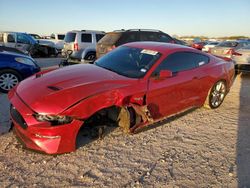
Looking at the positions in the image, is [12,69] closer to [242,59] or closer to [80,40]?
[80,40]

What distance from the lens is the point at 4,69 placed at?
7141 millimetres

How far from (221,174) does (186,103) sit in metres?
2.02

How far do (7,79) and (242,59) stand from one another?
329 inches

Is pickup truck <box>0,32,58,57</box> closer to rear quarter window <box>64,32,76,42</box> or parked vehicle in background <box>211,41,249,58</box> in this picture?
rear quarter window <box>64,32,76,42</box>

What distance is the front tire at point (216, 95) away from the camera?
6.12m

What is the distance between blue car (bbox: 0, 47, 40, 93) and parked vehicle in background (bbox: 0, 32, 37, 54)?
33.1ft

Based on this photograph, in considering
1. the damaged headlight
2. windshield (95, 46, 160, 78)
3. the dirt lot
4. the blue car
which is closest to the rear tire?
the blue car

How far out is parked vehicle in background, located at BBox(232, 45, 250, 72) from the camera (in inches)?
412

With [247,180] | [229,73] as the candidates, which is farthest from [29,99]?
[229,73]

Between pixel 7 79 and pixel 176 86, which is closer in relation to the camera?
pixel 176 86

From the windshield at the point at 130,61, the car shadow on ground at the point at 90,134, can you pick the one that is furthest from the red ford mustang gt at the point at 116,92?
the car shadow on ground at the point at 90,134

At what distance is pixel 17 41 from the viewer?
17266mm

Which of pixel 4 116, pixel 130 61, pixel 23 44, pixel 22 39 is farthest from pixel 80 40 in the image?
pixel 130 61

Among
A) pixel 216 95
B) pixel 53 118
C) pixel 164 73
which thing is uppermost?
pixel 164 73
